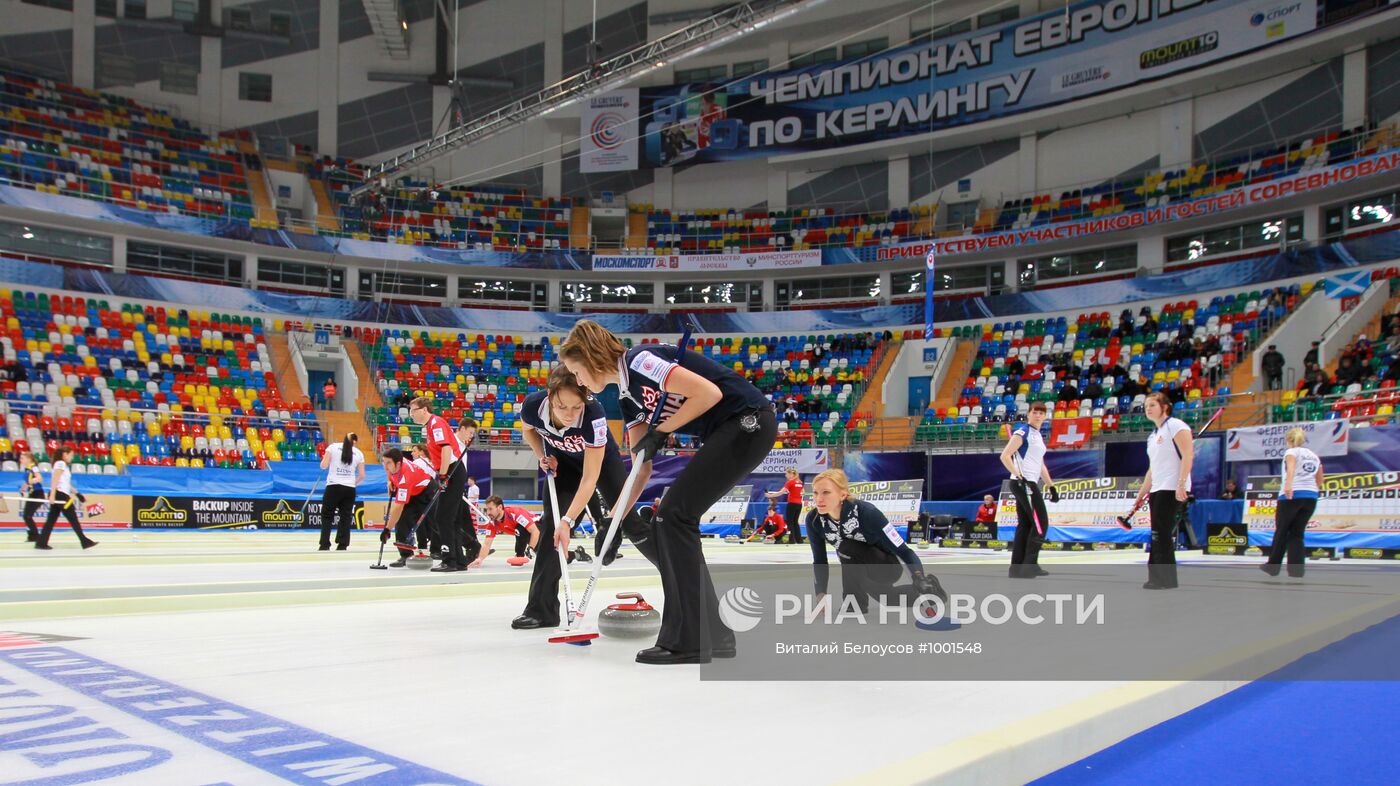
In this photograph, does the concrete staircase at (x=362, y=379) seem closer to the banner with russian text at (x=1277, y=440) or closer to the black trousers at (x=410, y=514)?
the black trousers at (x=410, y=514)

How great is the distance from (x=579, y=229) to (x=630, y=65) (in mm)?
15185

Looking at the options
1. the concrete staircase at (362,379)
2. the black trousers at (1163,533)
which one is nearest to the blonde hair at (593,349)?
the black trousers at (1163,533)

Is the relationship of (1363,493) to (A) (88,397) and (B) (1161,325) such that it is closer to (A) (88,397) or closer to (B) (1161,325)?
(B) (1161,325)

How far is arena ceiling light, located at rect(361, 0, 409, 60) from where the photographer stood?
3338cm

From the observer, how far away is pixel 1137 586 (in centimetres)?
679

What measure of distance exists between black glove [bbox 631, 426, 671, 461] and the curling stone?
3.04 ft

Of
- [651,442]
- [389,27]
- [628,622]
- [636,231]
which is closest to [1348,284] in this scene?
[636,231]

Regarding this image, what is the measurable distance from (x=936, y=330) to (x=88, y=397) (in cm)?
2694

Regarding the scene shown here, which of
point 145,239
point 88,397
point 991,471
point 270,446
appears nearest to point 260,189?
point 145,239

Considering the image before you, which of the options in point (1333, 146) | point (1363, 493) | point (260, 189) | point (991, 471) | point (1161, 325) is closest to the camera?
point (1363, 493)

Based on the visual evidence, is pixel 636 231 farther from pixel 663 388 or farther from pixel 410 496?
pixel 663 388

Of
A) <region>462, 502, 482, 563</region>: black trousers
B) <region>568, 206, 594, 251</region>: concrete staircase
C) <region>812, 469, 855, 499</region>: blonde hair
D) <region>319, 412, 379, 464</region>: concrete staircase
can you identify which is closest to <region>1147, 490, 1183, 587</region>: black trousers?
<region>812, 469, 855, 499</region>: blonde hair

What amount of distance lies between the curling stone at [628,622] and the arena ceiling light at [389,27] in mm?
34248

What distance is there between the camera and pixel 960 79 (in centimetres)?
3362
